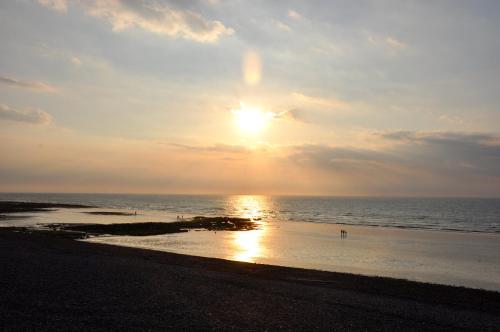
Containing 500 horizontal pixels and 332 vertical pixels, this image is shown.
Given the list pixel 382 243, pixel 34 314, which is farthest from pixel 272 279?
pixel 382 243

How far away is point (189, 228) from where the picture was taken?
7219 cm

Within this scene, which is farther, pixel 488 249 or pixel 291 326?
pixel 488 249

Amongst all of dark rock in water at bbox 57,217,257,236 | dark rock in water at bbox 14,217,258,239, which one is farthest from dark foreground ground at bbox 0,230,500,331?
dark rock in water at bbox 57,217,257,236

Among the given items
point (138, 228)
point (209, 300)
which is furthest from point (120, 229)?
point (209, 300)

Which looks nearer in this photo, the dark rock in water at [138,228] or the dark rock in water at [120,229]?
the dark rock in water at [120,229]

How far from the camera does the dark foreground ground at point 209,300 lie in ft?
47.6

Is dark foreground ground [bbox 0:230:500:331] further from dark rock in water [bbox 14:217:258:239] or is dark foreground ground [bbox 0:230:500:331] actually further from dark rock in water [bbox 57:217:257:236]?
dark rock in water [bbox 57:217:257:236]

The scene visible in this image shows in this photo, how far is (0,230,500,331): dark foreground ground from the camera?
14500mm

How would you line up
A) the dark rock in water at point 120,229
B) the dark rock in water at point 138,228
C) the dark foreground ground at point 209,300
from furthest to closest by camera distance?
the dark rock in water at point 138,228 → the dark rock in water at point 120,229 → the dark foreground ground at point 209,300

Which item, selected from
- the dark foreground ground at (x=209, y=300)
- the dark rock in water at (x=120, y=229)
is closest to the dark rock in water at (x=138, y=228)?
the dark rock in water at (x=120, y=229)

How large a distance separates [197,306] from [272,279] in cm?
989

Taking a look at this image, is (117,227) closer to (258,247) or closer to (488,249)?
(258,247)

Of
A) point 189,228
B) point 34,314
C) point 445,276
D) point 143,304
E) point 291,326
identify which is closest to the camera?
point 34,314

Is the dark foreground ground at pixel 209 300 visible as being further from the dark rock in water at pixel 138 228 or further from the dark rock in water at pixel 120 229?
the dark rock in water at pixel 138 228
